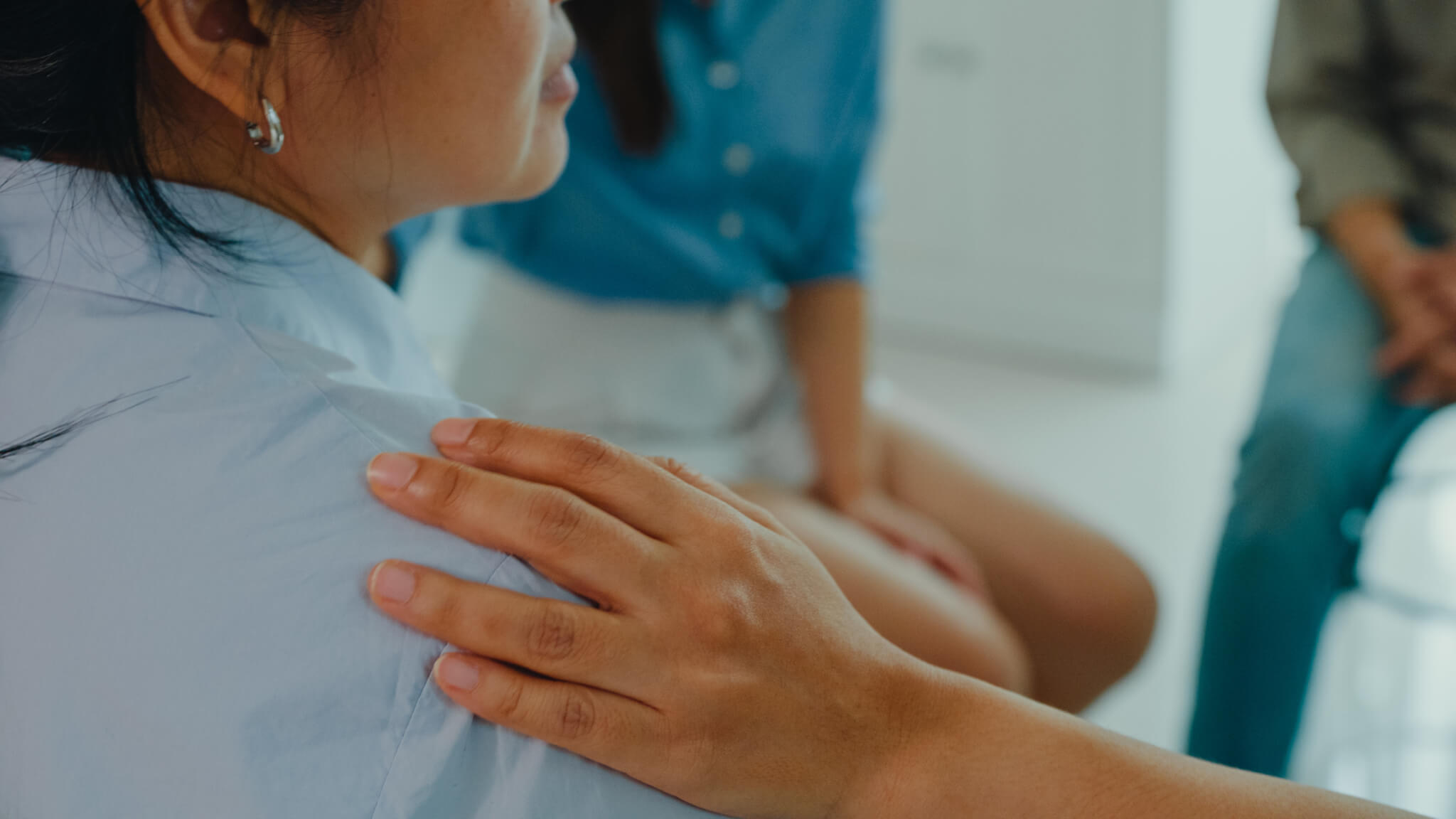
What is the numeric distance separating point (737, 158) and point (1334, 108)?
2.56 feet

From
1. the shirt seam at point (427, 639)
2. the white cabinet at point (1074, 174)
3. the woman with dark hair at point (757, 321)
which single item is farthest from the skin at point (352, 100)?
the white cabinet at point (1074, 174)

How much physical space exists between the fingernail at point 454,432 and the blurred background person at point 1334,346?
101 cm

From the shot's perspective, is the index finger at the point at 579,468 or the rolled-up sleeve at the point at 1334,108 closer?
the index finger at the point at 579,468

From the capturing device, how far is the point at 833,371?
1.43 m

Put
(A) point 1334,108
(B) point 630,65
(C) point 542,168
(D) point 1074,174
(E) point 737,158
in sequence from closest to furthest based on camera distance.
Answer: (C) point 542,168 < (B) point 630,65 < (E) point 737,158 < (A) point 1334,108 < (D) point 1074,174

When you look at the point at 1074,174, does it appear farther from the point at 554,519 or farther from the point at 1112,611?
the point at 554,519

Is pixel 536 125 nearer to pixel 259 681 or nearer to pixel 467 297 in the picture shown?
pixel 259 681

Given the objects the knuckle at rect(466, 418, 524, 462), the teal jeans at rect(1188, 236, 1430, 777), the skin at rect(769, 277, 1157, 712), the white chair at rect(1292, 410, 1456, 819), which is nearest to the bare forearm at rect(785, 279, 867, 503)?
the skin at rect(769, 277, 1157, 712)

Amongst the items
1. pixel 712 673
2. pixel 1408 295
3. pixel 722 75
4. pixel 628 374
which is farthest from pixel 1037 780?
pixel 1408 295

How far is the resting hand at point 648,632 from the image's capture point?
1.91 feet

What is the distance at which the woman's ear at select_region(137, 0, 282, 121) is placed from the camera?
64 cm

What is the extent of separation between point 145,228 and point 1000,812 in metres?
0.55

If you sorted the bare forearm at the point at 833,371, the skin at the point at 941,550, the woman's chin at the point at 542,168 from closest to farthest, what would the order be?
the woman's chin at the point at 542,168, the skin at the point at 941,550, the bare forearm at the point at 833,371

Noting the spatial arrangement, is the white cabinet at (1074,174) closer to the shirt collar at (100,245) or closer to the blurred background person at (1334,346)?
the blurred background person at (1334,346)
